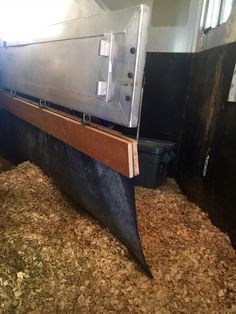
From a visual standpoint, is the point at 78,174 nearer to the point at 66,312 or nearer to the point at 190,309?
the point at 66,312

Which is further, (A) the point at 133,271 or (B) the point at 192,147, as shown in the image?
(B) the point at 192,147

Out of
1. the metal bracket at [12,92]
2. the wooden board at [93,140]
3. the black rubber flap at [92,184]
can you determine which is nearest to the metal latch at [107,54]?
the wooden board at [93,140]

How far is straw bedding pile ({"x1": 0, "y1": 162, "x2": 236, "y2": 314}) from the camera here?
131 centimetres

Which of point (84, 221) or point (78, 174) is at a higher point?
point (78, 174)

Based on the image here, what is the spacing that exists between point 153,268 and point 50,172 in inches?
45.5

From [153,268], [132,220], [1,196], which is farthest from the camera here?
[1,196]

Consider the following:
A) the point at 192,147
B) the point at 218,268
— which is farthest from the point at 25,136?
the point at 218,268

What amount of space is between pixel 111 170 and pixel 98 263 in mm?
545

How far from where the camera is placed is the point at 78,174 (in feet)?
5.78

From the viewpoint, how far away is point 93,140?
1418mm

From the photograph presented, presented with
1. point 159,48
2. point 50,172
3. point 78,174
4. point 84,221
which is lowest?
point 84,221

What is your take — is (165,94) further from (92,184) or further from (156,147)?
(92,184)

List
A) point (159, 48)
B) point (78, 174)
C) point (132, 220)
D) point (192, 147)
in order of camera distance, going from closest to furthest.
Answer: point (132, 220) < point (78, 174) < point (192, 147) < point (159, 48)

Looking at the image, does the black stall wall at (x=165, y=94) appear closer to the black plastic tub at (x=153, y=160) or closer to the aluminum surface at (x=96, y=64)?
the black plastic tub at (x=153, y=160)
